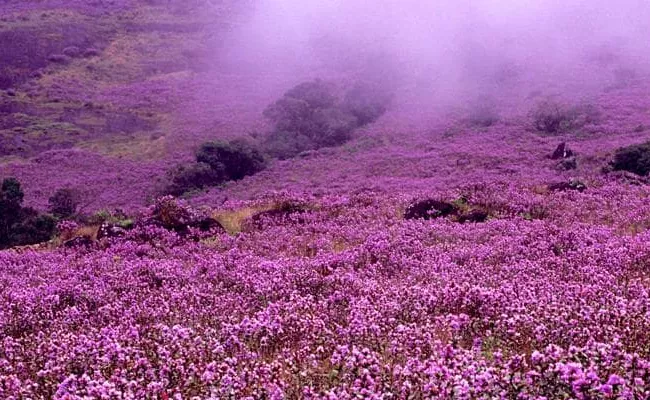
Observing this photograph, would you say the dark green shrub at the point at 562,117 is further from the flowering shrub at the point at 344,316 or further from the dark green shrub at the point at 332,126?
the flowering shrub at the point at 344,316

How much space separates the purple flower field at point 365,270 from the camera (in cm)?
444

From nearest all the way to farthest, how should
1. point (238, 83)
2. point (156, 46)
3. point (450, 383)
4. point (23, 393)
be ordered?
point (450, 383) < point (23, 393) < point (238, 83) < point (156, 46)

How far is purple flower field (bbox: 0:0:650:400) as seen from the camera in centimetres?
444

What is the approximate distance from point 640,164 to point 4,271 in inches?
833

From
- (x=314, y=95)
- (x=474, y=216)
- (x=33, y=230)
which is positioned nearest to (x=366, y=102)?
(x=314, y=95)

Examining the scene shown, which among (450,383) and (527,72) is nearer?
(450,383)

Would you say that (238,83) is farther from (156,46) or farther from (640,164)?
(640,164)

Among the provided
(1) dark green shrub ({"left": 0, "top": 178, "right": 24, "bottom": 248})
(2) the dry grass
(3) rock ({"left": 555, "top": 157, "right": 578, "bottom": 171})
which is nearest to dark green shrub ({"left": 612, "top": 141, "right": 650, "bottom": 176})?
(3) rock ({"left": 555, "top": 157, "right": 578, "bottom": 171})

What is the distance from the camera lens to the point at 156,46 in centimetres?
7919

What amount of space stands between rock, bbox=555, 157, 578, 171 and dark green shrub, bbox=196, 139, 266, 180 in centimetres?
1963

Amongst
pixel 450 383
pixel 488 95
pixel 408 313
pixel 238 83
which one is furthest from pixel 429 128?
pixel 450 383

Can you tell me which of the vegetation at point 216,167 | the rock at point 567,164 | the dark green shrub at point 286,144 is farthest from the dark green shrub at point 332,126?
the rock at point 567,164

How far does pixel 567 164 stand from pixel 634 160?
388cm

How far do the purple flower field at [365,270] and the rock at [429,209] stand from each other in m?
0.09
